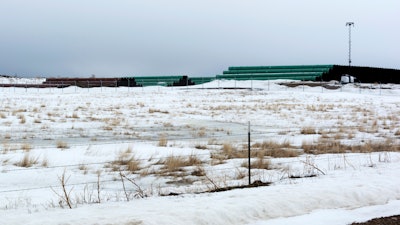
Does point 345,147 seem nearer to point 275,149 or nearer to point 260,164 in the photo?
point 275,149

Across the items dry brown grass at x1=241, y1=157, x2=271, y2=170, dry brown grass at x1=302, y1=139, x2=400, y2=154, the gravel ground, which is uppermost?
dry brown grass at x1=302, y1=139, x2=400, y2=154

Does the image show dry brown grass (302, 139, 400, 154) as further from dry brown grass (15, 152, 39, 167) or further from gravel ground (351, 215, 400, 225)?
dry brown grass (15, 152, 39, 167)

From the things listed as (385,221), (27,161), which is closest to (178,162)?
(27,161)

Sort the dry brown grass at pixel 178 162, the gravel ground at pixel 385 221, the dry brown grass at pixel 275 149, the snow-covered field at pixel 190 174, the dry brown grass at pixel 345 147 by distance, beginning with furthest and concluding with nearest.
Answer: the dry brown grass at pixel 345 147 < the dry brown grass at pixel 275 149 < the dry brown grass at pixel 178 162 < the snow-covered field at pixel 190 174 < the gravel ground at pixel 385 221

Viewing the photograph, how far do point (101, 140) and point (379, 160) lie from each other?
9221mm

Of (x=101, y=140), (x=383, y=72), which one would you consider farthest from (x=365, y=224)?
(x=383, y=72)

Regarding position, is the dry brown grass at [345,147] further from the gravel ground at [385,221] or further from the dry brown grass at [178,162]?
the gravel ground at [385,221]

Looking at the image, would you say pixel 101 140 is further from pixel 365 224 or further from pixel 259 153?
pixel 365 224

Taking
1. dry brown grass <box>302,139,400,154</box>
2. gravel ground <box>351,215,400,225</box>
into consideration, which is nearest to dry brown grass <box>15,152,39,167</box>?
dry brown grass <box>302,139,400,154</box>

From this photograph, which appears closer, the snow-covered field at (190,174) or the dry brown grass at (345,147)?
the snow-covered field at (190,174)

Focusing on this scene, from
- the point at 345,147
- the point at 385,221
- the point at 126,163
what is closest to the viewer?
the point at 385,221

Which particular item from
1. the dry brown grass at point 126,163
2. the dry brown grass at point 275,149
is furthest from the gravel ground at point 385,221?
the dry brown grass at point 275,149

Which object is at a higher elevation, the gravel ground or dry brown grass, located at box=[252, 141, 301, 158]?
dry brown grass, located at box=[252, 141, 301, 158]

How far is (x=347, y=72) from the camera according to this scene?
7762 centimetres
